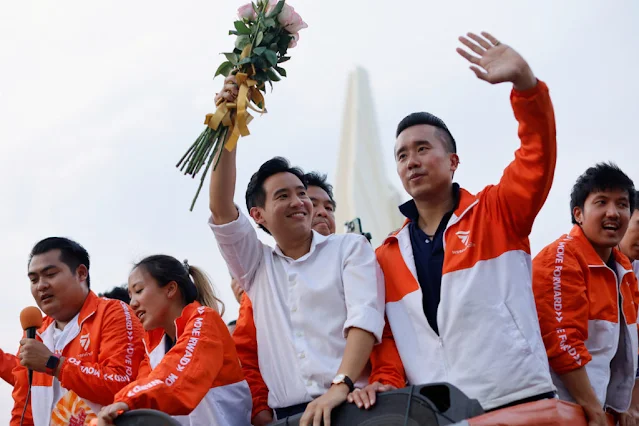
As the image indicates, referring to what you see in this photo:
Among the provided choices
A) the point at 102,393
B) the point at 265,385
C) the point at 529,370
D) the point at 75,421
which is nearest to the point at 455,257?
the point at 529,370

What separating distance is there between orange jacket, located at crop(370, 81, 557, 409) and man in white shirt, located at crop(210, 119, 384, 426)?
5.5 inches

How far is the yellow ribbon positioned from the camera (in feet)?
12.2

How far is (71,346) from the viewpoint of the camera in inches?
186

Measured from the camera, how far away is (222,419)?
3844 mm

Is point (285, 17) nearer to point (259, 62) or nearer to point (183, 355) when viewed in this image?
point (259, 62)

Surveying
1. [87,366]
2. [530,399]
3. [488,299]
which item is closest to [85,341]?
[87,366]

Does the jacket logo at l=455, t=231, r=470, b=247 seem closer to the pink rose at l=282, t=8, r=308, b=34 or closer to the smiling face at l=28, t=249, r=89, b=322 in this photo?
the pink rose at l=282, t=8, r=308, b=34

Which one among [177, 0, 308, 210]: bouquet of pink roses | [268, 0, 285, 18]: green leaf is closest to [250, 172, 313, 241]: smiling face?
[177, 0, 308, 210]: bouquet of pink roses

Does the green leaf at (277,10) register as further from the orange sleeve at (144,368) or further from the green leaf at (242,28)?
the orange sleeve at (144,368)

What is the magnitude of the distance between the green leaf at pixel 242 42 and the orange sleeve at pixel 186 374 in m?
1.24

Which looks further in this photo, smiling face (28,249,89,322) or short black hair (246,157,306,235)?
smiling face (28,249,89,322)

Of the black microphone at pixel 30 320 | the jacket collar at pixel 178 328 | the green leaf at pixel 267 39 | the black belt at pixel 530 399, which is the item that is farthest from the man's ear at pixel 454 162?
the black microphone at pixel 30 320

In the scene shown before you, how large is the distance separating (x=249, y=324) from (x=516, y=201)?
1451 millimetres

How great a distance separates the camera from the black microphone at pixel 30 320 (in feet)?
14.5
